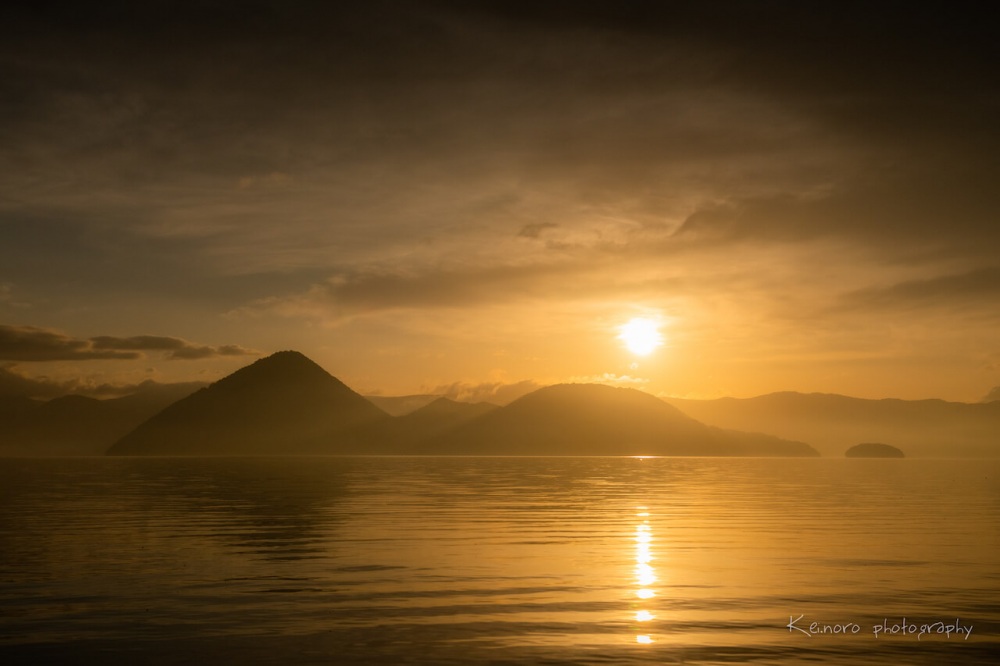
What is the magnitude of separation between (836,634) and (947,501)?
202 feet

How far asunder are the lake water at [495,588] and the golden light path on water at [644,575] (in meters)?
0.11

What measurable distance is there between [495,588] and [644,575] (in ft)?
19.4

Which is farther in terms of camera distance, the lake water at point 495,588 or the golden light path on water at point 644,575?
the golden light path on water at point 644,575

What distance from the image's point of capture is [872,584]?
29.6 metres

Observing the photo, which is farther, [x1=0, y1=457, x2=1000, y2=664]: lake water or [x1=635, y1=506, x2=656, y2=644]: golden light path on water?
[x1=635, y1=506, x2=656, y2=644]: golden light path on water

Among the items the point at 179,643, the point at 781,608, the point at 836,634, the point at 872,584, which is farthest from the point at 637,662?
the point at 872,584

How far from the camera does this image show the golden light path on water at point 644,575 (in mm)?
23391

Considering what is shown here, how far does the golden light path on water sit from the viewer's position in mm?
23391

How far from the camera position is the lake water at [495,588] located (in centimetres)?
2012

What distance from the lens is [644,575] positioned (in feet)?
101

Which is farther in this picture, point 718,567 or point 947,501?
point 947,501

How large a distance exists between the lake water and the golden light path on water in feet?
0.38

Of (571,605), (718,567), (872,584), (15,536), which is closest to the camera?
(571,605)

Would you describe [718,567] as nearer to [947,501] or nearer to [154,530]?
[154,530]
